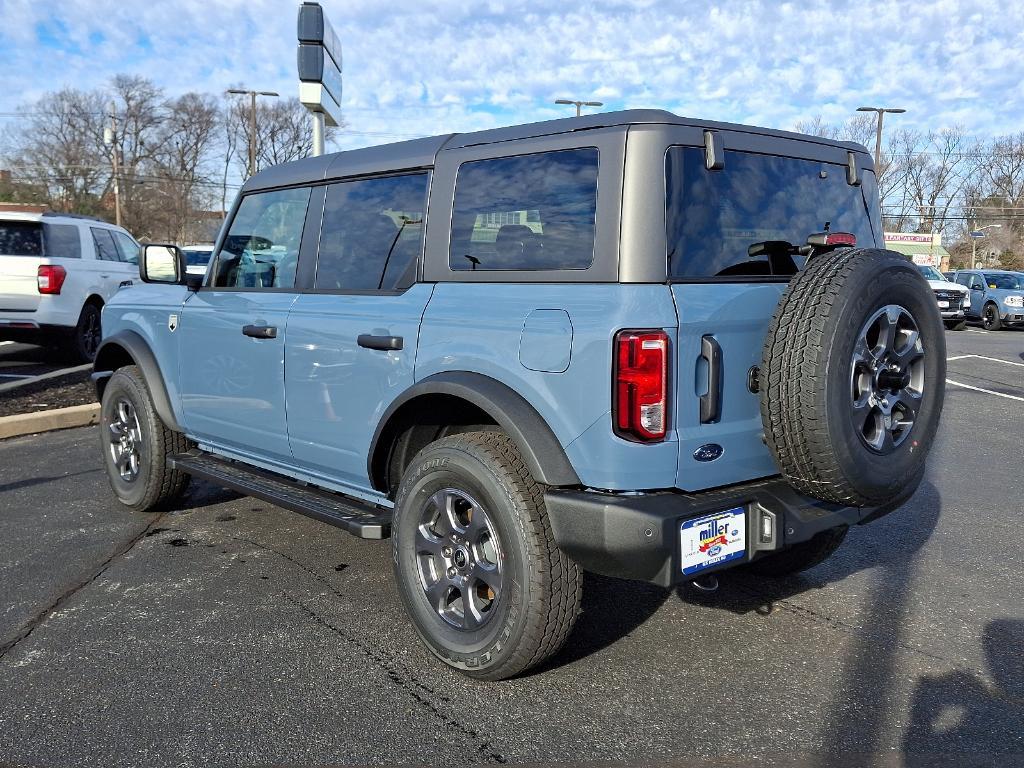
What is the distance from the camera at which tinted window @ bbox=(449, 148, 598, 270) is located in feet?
9.81

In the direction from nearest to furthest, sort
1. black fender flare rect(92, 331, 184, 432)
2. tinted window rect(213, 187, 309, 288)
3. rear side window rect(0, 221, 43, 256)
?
tinted window rect(213, 187, 309, 288), black fender flare rect(92, 331, 184, 432), rear side window rect(0, 221, 43, 256)

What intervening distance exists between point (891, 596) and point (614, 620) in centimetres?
131

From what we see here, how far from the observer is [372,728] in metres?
2.85

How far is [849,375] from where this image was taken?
2758 mm

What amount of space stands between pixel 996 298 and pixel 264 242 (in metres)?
23.1

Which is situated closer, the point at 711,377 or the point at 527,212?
the point at 711,377

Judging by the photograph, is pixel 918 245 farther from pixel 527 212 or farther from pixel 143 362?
pixel 527 212

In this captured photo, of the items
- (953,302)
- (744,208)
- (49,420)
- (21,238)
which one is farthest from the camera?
(953,302)

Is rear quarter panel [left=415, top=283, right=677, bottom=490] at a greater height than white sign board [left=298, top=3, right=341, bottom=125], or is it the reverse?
white sign board [left=298, top=3, right=341, bottom=125]

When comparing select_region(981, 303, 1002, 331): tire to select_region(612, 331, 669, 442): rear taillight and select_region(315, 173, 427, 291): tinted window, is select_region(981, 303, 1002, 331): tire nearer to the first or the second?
select_region(315, 173, 427, 291): tinted window

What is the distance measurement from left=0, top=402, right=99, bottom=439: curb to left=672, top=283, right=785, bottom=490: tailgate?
21.5ft

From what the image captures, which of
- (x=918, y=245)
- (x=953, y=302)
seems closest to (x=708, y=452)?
(x=953, y=302)

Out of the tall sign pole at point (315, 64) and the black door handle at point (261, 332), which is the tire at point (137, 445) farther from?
the tall sign pole at point (315, 64)

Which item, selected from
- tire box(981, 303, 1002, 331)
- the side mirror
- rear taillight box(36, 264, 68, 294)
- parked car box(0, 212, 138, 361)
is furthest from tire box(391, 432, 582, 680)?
tire box(981, 303, 1002, 331)
